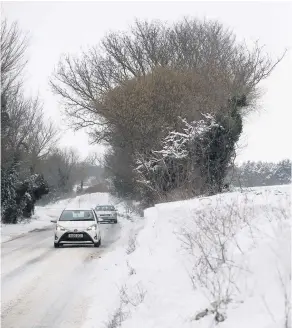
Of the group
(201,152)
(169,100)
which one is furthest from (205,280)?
(169,100)

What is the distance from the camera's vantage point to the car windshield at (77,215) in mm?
20141

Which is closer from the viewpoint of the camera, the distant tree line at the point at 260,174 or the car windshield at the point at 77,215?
the car windshield at the point at 77,215

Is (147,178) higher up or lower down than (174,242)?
higher up

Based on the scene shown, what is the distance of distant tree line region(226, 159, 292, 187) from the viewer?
2491cm

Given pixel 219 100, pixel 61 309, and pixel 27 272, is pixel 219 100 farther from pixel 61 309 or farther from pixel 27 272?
pixel 61 309

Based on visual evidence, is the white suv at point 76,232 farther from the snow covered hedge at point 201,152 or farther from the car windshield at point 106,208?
the car windshield at point 106,208

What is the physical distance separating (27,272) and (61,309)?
441 centimetres

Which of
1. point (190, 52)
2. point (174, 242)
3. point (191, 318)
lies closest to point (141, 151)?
point (190, 52)

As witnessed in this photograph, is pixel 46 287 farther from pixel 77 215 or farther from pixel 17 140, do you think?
pixel 17 140

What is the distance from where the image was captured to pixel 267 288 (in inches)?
208

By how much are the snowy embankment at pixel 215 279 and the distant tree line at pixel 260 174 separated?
36.2ft

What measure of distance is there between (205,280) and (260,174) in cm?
3207

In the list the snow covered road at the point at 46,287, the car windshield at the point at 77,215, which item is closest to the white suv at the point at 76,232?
the car windshield at the point at 77,215

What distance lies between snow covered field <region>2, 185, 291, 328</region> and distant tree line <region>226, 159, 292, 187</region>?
10.3 meters
